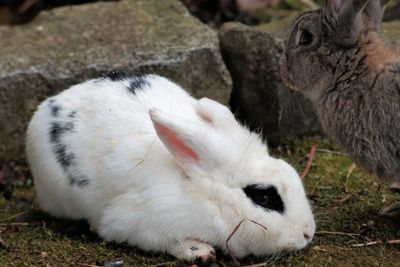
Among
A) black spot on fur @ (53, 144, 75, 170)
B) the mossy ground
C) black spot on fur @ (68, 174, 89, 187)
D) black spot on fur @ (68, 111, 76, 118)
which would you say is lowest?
the mossy ground

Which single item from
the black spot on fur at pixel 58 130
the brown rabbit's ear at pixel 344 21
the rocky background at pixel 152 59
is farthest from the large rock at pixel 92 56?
the brown rabbit's ear at pixel 344 21

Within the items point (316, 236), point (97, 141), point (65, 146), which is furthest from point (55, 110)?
point (316, 236)

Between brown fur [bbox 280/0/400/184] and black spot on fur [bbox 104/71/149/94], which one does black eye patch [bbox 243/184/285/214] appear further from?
black spot on fur [bbox 104/71/149/94]

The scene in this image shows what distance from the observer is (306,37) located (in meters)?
4.59

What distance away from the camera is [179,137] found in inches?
151

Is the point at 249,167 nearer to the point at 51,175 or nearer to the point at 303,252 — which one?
the point at 303,252

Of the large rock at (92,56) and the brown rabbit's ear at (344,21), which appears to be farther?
the large rock at (92,56)

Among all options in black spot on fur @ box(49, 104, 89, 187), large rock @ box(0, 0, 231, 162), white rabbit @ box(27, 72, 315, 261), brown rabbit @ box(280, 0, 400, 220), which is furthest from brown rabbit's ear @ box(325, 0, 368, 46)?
black spot on fur @ box(49, 104, 89, 187)

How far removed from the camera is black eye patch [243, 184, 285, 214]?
3854mm

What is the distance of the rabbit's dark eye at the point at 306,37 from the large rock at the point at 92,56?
0.95 meters

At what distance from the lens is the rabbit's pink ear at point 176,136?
3.79 m

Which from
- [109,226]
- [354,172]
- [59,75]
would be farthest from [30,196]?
[354,172]

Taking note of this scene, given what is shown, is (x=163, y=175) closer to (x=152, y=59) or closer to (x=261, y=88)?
(x=152, y=59)

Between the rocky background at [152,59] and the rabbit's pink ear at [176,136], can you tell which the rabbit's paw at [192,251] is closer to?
the rabbit's pink ear at [176,136]
